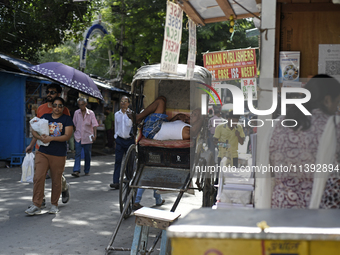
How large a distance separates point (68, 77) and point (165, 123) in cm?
273

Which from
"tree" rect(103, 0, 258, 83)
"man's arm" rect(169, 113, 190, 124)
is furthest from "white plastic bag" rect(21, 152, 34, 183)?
"tree" rect(103, 0, 258, 83)

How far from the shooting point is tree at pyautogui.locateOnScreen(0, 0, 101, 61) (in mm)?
17656

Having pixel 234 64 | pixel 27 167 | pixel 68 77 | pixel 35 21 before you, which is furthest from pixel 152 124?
pixel 35 21

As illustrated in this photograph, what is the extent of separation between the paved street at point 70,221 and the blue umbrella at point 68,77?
224 centimetres

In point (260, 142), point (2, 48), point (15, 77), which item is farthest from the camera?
point (2, 48)

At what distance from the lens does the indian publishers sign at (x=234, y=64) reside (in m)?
14.1

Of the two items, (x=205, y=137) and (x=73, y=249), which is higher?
(x=205, y=137)

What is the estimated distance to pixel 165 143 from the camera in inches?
257

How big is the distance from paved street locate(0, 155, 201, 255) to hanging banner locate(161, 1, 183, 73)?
2.47 metres

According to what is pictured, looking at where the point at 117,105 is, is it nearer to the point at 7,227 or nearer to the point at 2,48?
the point at 2,48

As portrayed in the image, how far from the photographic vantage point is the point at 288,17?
4.74 meters

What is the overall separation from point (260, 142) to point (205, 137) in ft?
10.0

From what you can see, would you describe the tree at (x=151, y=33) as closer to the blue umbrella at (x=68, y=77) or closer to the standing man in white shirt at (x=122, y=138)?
the standing man in white shirt at (x=122, y=138)

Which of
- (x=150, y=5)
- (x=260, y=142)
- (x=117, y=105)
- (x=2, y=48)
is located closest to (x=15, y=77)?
(x=2, y=48)
